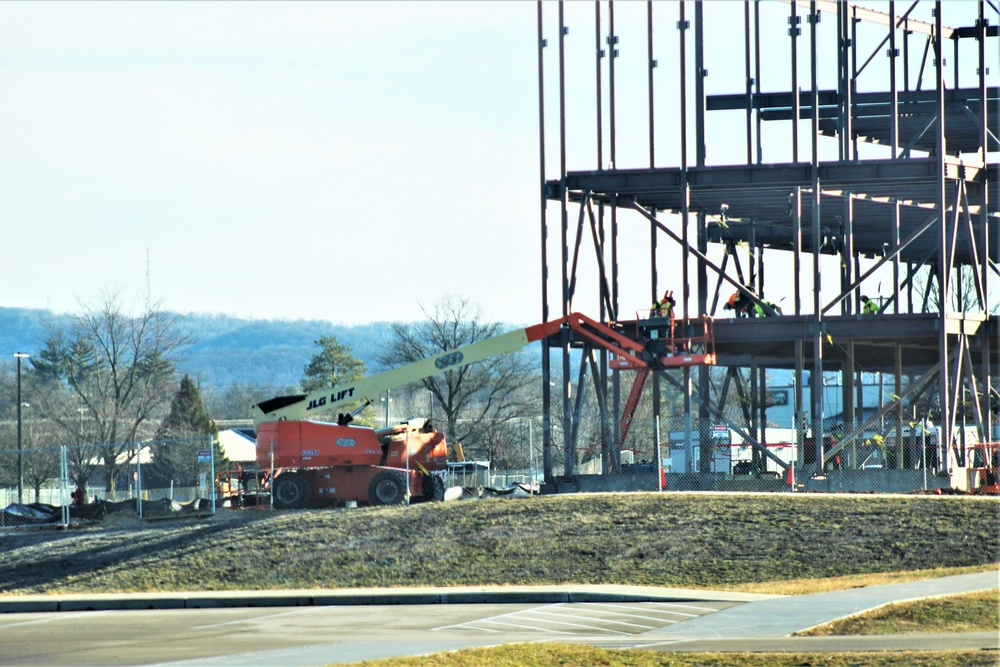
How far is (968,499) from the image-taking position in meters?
26.9

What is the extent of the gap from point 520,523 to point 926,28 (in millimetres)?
24722

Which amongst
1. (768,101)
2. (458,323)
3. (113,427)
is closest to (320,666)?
(768,101)

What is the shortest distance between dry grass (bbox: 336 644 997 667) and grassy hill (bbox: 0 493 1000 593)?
931 cm

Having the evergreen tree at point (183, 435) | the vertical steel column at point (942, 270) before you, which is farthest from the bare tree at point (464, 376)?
the vertical steel column at point (942, 270)

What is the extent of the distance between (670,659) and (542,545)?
12539mm

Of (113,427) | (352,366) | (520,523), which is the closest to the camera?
(520,523)

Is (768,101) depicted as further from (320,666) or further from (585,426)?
(585,426)

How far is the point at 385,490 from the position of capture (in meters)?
34.5

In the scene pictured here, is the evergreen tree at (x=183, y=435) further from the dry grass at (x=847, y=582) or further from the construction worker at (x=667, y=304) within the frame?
the dry grass at (x=847, y=582)

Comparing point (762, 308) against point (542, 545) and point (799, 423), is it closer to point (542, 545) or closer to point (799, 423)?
point (799, 423)

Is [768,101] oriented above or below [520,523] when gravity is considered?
above

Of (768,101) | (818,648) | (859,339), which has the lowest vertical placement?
(818,648)

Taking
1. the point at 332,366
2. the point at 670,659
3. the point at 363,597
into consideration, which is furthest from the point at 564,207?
the point at 332,366

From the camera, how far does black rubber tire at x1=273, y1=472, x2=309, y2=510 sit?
3484cm
